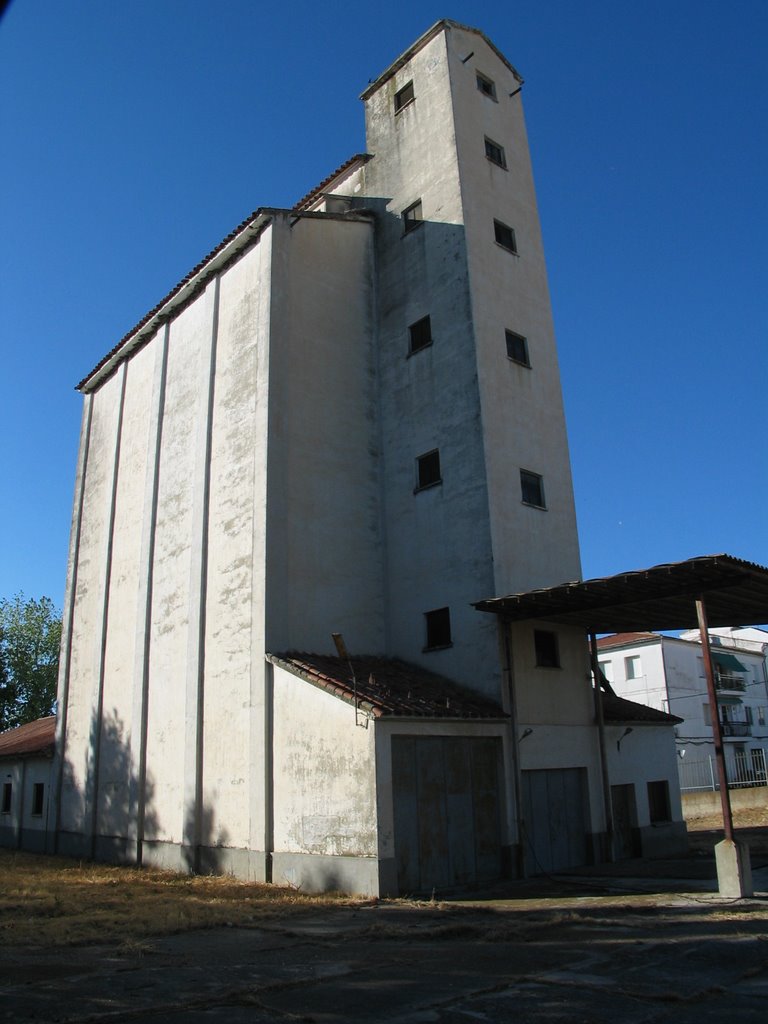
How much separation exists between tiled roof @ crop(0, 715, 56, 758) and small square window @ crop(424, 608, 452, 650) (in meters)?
13.8

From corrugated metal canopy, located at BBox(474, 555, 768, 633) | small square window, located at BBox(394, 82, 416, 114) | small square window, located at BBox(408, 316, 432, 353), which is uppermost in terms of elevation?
small square window, located at BBox(394, 82, 416, 114)

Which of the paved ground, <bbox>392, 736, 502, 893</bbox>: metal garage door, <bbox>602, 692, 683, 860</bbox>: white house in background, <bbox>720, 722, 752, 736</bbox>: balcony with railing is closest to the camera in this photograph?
the paved ground

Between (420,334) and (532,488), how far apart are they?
5.14 metres

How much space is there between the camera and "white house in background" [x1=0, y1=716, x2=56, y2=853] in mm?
25859

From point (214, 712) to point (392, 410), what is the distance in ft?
28.9

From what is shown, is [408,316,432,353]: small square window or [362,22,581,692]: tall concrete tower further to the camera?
[408,316,432,353]: small square window

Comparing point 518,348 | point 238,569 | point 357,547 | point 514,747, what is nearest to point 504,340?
point 518,348

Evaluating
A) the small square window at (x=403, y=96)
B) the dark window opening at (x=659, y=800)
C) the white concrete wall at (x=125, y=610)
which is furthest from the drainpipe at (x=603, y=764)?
the small square window at (x=403, y=96)

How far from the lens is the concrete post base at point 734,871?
1295 cm

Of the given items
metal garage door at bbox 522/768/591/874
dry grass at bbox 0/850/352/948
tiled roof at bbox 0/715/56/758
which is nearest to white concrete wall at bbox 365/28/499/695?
metal garage door at bbox 522/768/591/874

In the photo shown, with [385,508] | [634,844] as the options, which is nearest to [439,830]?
[634,844]

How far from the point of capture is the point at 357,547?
20.3 meters

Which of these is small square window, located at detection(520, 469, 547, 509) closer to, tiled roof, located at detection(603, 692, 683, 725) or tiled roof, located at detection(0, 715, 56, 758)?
tiled roof, located at detection(603, 692, 683, 725)

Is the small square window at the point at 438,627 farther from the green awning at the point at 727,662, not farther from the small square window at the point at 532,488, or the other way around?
the green awning at the point at 727,662
